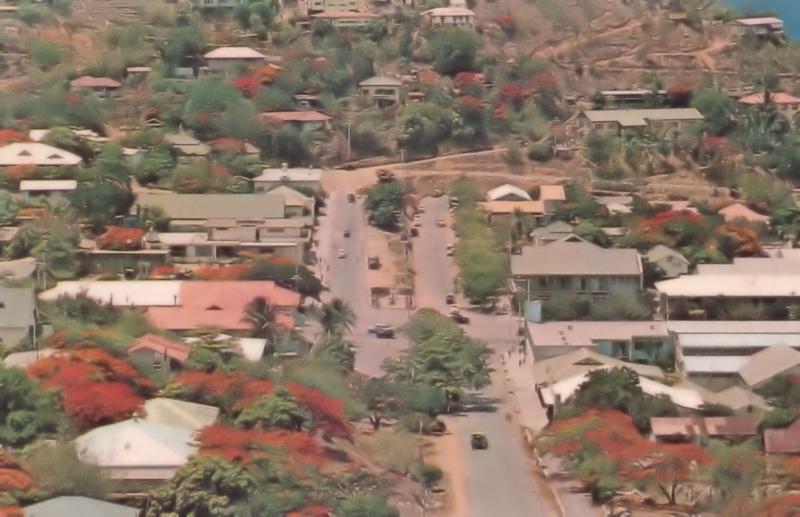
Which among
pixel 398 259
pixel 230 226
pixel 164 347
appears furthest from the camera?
pixel 398 259

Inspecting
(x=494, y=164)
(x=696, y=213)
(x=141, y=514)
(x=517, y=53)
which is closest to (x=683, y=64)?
(x=517, y=53)

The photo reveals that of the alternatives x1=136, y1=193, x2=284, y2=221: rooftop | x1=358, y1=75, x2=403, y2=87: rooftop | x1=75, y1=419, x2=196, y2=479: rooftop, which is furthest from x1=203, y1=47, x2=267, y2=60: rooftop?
x1=75, y1=419, x2=196, y2=479: rooftop

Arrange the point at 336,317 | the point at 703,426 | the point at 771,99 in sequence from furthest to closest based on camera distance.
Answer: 1. the point at 771,99
2. the point at 336,317
3. the point at 703,426

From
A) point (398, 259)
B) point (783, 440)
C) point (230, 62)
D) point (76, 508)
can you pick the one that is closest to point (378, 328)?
point (398, 259)

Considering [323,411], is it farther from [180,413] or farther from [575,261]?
[575,261]

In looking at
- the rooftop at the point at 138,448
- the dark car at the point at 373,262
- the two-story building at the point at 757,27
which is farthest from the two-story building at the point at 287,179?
the two-story building at the point at 757,27

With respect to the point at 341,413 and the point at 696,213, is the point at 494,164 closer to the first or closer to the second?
the point at 696,213
